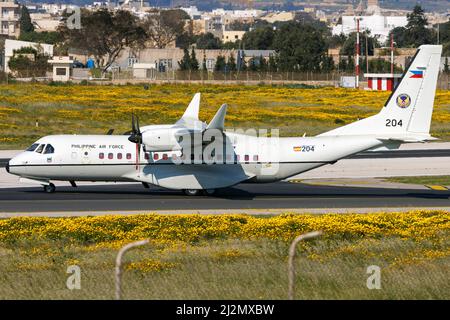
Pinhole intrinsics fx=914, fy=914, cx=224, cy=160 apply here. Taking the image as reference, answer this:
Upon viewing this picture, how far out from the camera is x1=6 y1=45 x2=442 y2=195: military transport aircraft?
41.0 metres

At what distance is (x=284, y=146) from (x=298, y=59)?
5080 inches

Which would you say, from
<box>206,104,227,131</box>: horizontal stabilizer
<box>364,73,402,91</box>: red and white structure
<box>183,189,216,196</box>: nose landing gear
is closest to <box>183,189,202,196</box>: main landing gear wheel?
<box>183,189,216,196</box>: nose landing gear

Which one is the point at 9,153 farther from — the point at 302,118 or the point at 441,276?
the point at 441,276

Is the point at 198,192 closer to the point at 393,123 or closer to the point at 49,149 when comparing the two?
the point at 49,149

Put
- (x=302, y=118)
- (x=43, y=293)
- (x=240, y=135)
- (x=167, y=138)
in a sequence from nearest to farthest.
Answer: (x=43, y=293), (x=167, y=138), (x=240, y=135), (x=302, y=118)

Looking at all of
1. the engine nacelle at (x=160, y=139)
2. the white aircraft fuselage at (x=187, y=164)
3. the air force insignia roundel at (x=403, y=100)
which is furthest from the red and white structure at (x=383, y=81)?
the engine nacelle at (x=160, y=139)

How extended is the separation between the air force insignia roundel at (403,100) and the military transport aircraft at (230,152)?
5cm

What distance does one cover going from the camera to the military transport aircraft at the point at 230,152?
41031mm

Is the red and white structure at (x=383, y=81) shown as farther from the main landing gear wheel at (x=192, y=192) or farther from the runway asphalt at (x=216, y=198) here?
the main landing gear wheel at (x=192, y=192)

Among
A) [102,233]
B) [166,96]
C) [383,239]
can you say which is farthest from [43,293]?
[166,96]

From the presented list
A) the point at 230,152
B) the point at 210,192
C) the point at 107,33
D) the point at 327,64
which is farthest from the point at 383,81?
the point at 230,152

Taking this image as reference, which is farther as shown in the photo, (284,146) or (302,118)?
(302,118)

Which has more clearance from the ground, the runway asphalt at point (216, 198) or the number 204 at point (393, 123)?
the number 204 at point (393, 123)

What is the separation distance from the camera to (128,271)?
23.3 metres
